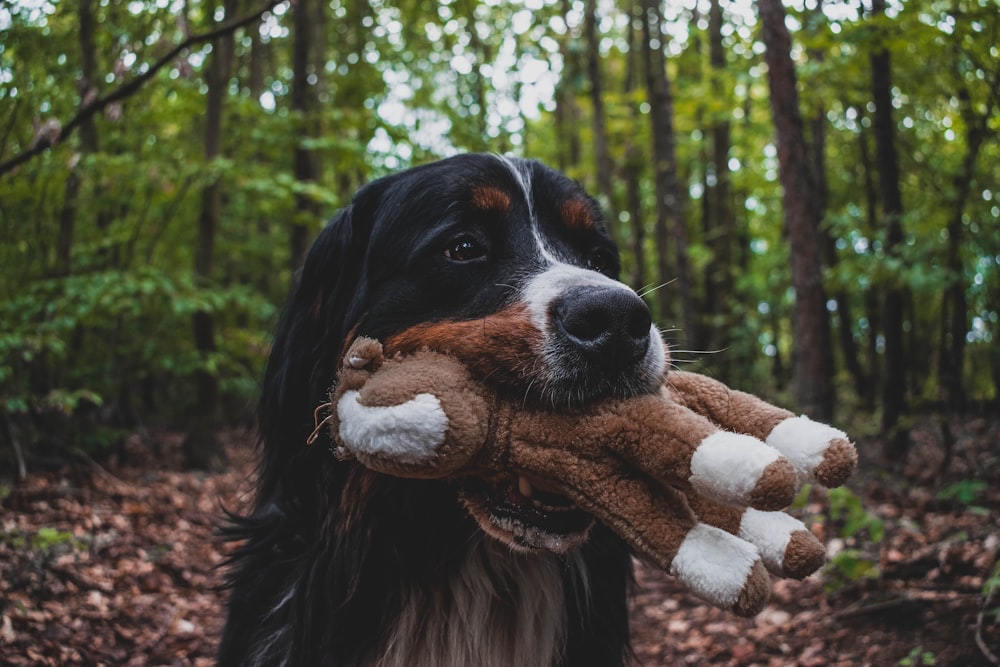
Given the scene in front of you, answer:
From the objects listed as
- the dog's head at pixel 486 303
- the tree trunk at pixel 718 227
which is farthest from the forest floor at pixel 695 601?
the tree trunk at pixel 718 227

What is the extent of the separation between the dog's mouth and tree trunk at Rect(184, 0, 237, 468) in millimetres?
7004

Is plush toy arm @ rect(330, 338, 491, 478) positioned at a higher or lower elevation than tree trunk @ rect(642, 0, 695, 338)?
lower

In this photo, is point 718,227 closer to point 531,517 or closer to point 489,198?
point 489,198

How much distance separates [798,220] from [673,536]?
4333 millimetres

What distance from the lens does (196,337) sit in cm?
857

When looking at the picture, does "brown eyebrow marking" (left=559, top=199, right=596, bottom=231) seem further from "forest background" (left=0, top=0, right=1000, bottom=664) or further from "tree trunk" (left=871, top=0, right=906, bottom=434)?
"tree trunk" (left=871, top=0, right=906, bottom=434)

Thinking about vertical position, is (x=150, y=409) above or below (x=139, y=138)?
below

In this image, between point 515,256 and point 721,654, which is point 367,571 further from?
point 721,654

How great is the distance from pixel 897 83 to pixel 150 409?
34.3 ft

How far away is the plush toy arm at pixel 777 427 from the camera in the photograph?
1.56m

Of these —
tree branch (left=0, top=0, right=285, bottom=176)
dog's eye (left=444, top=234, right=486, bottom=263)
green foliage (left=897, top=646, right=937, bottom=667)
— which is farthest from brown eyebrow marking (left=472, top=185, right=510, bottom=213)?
green foliage (left=897, top=646, right=937, bottom=667)

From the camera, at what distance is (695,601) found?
511 cm

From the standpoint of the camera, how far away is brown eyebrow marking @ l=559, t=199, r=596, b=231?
2717mm

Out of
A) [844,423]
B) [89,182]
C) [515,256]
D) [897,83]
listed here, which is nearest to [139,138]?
[89,182]
